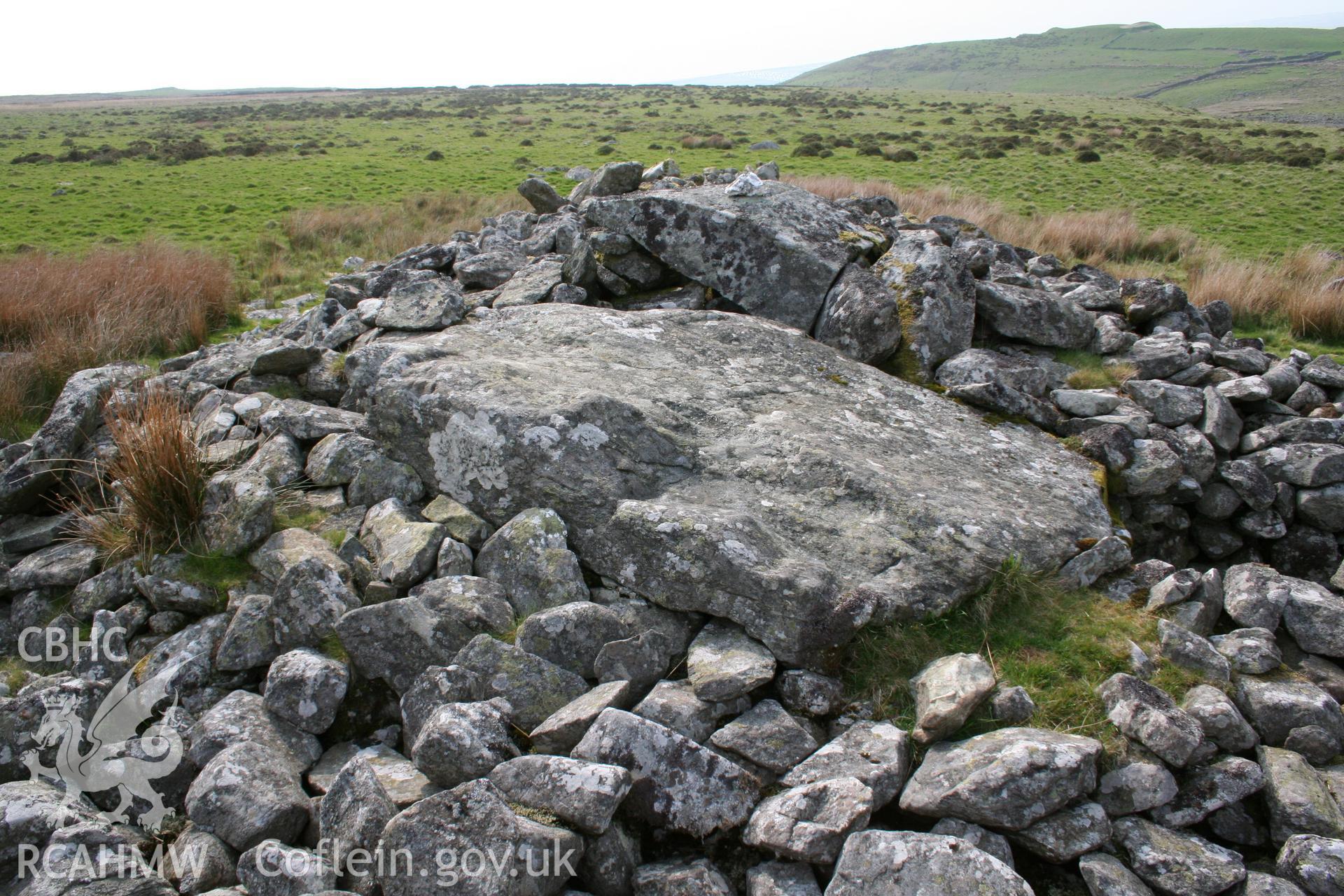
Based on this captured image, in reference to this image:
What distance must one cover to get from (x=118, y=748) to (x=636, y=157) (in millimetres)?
33817

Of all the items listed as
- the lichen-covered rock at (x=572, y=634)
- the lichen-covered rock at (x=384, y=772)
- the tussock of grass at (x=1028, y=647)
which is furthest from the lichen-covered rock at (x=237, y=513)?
the tussock of grass at (x=1028, y=647)

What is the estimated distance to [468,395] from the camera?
5543 millimetres

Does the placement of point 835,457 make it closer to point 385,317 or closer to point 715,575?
point 715,575

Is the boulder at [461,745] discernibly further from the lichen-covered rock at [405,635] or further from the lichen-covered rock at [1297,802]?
the lichen-covered rock at [1297,802]

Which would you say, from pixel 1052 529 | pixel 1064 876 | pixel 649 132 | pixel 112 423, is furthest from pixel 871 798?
pixel 649 132

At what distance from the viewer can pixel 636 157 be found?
113 ft

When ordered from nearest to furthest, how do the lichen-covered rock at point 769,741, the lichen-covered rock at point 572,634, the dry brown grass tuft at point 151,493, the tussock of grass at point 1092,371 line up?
the lichen-covered rock at point 769,741
the lichen-covered rock at point 572,634
the dry brown grass tuft at point 151,493
the tussock of grass at point 1092,371

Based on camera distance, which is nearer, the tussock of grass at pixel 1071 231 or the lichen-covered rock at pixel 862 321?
the lichen-covered rock at pixel 862 321

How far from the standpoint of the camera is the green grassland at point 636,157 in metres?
21.0

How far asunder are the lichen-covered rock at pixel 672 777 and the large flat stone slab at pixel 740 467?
2.92 ft

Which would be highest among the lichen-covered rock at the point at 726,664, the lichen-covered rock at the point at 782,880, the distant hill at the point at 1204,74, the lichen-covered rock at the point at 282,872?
the distant hill at the point at 1204,74

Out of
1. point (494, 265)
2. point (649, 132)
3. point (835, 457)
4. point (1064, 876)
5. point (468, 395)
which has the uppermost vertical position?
point (649, 132)

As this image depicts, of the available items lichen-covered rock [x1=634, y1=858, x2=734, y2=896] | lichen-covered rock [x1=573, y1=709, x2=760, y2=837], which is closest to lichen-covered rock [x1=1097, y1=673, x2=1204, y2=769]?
lichen-covered rock [x1=573, y1=709, x2=760, y2=837]

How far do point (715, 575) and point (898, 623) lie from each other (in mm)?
1106
